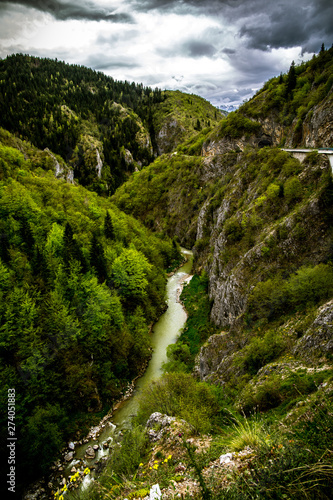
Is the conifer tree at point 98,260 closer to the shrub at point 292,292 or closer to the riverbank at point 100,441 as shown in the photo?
the riverbank at point 100,441

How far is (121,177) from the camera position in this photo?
147 meters

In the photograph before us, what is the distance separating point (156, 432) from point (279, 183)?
92.9 ft

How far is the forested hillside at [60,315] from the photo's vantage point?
23.2 m

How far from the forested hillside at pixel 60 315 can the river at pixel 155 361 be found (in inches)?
63.2

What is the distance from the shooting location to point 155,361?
109 ft

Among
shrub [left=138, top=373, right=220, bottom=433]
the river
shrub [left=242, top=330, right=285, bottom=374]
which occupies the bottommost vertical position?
the river

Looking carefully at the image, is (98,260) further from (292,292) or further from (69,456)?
(292,292)

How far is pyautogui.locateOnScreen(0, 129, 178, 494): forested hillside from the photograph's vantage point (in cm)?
2319

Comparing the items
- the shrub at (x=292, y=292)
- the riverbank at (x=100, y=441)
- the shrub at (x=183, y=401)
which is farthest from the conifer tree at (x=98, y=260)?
the shrub at (x=292, y=292)

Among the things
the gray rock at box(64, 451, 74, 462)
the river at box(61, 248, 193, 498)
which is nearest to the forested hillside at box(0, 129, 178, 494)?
the gray rock at box(64, 451, 74, 462)

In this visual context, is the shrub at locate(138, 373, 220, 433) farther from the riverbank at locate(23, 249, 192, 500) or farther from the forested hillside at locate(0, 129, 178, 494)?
the forested hillside at locate(0, 129, 178, 494)

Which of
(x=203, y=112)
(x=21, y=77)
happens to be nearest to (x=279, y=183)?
(x=203, y=112)

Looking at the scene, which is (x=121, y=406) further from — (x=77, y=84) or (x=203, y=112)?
(x=77, y=84)

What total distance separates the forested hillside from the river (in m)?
1.60
